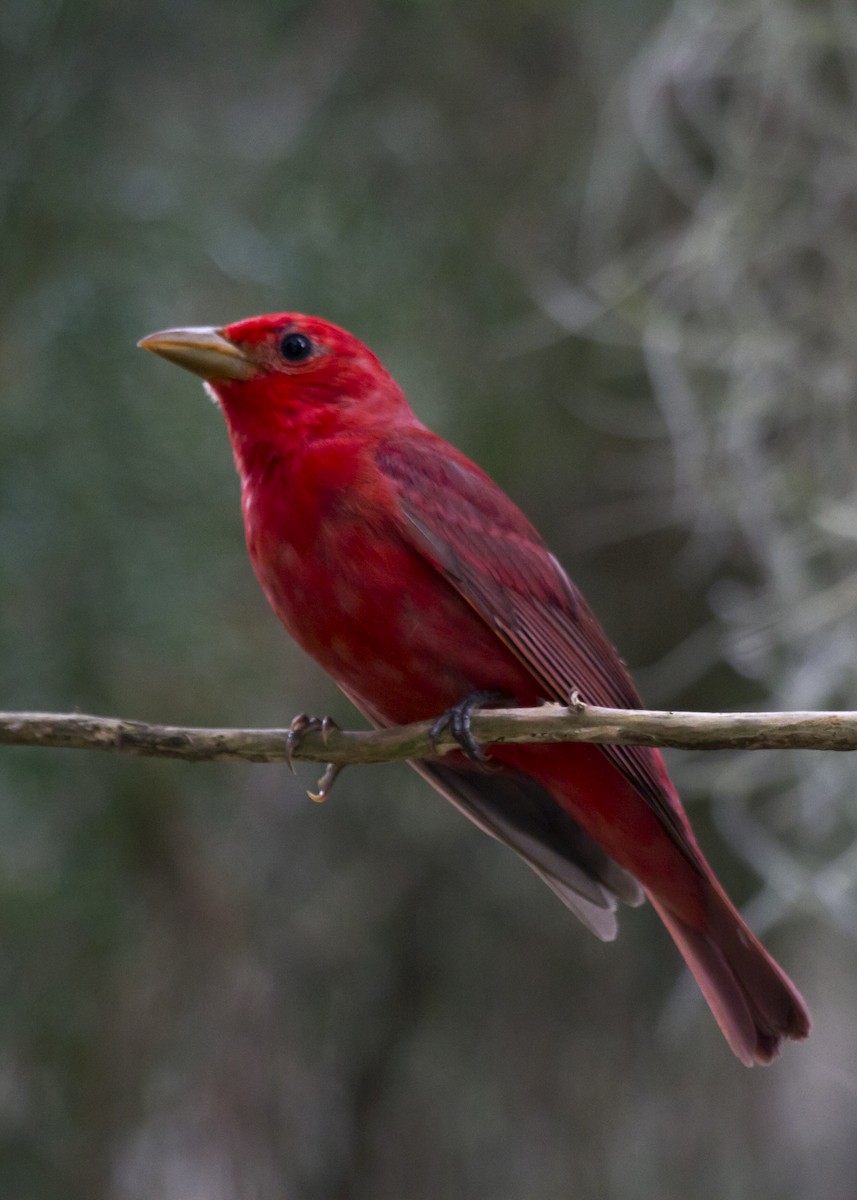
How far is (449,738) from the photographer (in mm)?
2270

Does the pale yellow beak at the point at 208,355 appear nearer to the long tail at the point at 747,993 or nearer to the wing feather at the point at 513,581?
the wing feather at the point at 513,581

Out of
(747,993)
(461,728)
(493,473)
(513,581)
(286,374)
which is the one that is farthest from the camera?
(493,473)

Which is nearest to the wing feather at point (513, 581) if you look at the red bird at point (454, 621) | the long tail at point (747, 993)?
the red bird at point (454, 621)

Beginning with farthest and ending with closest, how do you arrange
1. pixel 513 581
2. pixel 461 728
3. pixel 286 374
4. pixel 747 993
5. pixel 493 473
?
pixel 493 473 < pixel 286 374 < pixel 513 581 < pixel 747 993 < pixel 461 728

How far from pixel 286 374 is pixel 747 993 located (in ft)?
4.28

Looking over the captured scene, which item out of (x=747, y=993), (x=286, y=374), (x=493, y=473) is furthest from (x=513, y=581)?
(x=493, y=473)

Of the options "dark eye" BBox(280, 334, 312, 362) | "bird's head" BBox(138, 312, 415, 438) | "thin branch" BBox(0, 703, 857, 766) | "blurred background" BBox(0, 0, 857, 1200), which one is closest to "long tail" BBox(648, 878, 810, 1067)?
"blurred background" BBox(0, 0, 857, 1200)

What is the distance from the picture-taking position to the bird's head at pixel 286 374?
2.65 m

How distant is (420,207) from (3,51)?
961 mm

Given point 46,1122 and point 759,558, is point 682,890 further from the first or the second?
point 46,1122

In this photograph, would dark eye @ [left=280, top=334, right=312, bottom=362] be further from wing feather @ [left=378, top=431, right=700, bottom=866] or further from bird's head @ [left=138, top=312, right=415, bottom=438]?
wing feather @ [left=378, top=431, right=700, bottom=866]

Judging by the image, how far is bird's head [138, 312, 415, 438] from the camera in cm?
265

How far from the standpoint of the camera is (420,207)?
349 cm

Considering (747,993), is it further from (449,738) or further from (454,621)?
(454,621)
